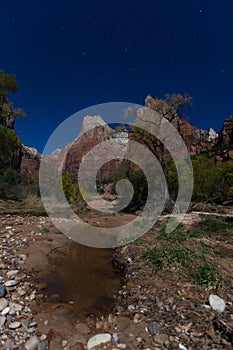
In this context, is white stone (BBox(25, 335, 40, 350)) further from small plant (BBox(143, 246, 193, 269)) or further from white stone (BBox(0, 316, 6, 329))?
small plant (BBox(143, 246, 193, 269))

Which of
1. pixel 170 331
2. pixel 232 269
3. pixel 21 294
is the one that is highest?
pixel 232 269

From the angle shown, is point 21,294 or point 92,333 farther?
point 21,294

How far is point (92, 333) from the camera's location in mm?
2838

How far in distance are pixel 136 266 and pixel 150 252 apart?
0.66 metres

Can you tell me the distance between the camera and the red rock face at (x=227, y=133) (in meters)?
80.8

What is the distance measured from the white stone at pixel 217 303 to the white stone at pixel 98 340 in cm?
170

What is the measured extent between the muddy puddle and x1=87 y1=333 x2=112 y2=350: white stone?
0.68 meters

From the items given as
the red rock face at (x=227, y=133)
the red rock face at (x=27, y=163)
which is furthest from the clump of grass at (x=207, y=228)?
the red rock face at (x=27, y=163)

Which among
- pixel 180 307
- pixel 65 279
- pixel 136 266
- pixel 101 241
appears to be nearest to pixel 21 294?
pixel 65 279

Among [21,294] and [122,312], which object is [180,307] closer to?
[122,312]

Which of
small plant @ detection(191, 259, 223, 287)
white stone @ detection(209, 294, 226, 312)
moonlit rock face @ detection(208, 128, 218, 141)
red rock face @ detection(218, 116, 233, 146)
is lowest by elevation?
white stone @ detection(209, 294, 226, 312)

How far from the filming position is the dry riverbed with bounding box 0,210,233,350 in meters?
2.63

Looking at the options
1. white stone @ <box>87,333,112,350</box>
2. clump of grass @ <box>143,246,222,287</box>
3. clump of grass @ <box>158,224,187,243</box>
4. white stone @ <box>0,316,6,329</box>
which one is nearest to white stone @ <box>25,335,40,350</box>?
white stone @ <box>0,316,6,329</box>

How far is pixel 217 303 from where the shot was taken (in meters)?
3.23
